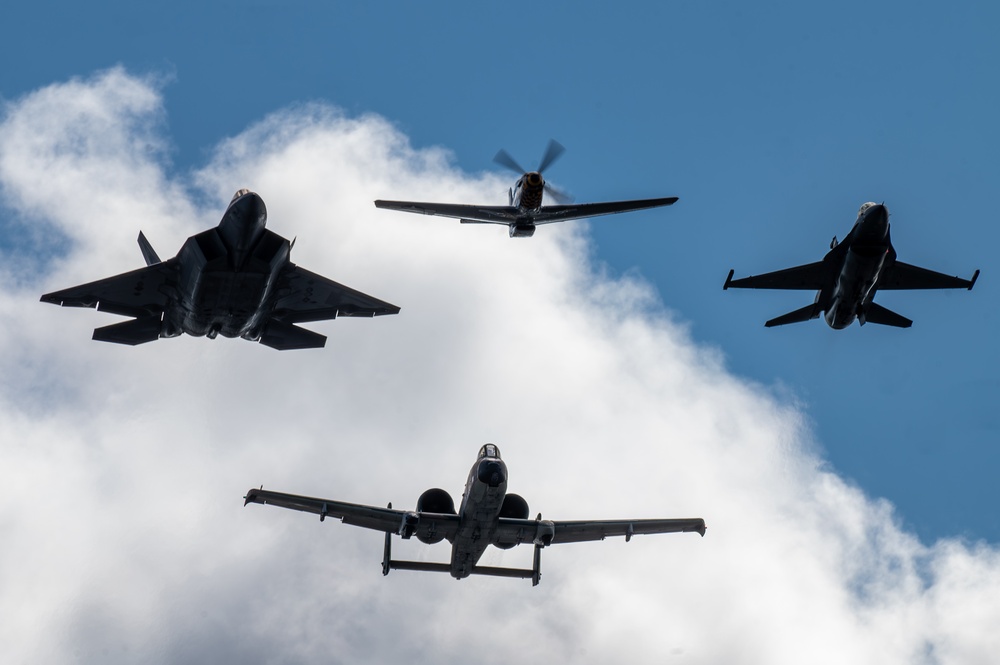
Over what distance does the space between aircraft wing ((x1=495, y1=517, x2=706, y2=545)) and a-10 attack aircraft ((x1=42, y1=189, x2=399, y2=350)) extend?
11821 millimetres

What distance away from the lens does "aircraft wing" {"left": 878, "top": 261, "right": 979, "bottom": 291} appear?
5275 centimetres

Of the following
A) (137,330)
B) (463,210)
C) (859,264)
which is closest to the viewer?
(859,264)

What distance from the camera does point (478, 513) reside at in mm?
50688

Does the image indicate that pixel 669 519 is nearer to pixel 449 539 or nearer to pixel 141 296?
pixel 449 539

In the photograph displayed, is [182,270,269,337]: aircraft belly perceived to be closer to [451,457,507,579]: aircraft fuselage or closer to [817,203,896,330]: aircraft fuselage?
A: [451,457,507,579]: aircraft fuselage

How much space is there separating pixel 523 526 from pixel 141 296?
19.6 m

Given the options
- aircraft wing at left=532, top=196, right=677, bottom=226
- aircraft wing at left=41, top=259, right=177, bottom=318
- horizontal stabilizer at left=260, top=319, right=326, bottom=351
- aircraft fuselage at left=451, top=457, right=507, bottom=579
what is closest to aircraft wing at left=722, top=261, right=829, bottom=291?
aircraft wing at left=532, top=196, right=677, bottom=226

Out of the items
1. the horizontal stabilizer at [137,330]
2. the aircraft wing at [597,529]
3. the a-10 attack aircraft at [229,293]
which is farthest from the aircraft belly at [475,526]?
the horizontal stabilizer at [137,330]

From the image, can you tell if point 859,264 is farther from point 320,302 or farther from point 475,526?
point 320,302

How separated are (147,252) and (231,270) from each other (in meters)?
6.19

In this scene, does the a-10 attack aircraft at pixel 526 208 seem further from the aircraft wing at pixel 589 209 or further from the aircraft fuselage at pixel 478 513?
the aircraft fuselage at pixel 478 513

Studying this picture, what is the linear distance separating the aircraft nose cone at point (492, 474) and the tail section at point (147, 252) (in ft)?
53.0

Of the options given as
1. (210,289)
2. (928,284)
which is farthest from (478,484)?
(928,284)

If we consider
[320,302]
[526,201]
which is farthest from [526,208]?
[320,302]
